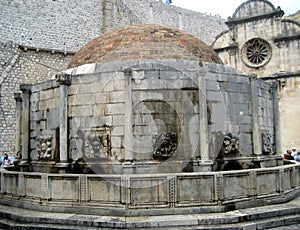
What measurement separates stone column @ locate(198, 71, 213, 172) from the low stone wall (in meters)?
1.13

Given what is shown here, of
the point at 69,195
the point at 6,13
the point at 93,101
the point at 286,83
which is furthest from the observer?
the point at 6,13

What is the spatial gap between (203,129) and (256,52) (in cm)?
2103

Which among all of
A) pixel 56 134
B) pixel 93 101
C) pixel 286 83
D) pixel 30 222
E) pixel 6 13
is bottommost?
pixel 30 222

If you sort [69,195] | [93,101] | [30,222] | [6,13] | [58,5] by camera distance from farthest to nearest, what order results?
1. [58,5]
2. [6,13]
3. [93,101]
4. [69,195]
5. [30,222]

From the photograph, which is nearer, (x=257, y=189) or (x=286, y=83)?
(x=257, y=189)

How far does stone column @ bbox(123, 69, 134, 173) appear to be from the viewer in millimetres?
8500

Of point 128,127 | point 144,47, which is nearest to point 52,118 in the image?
point 128,127

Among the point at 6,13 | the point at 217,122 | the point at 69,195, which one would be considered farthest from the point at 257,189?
the point at 6,13

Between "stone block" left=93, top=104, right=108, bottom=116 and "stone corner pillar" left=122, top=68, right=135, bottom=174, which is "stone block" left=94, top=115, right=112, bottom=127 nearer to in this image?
"stone block" left=93, top=104, right=108, bottom=116

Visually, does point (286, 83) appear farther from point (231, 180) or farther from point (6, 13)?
point (6, 13)

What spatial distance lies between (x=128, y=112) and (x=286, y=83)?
20.0 m

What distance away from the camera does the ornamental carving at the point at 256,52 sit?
2745cm

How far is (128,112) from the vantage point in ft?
28.8

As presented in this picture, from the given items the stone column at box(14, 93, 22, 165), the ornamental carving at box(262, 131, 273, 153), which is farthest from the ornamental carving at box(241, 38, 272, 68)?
the stone column at box(14, 93, 22, 165)
